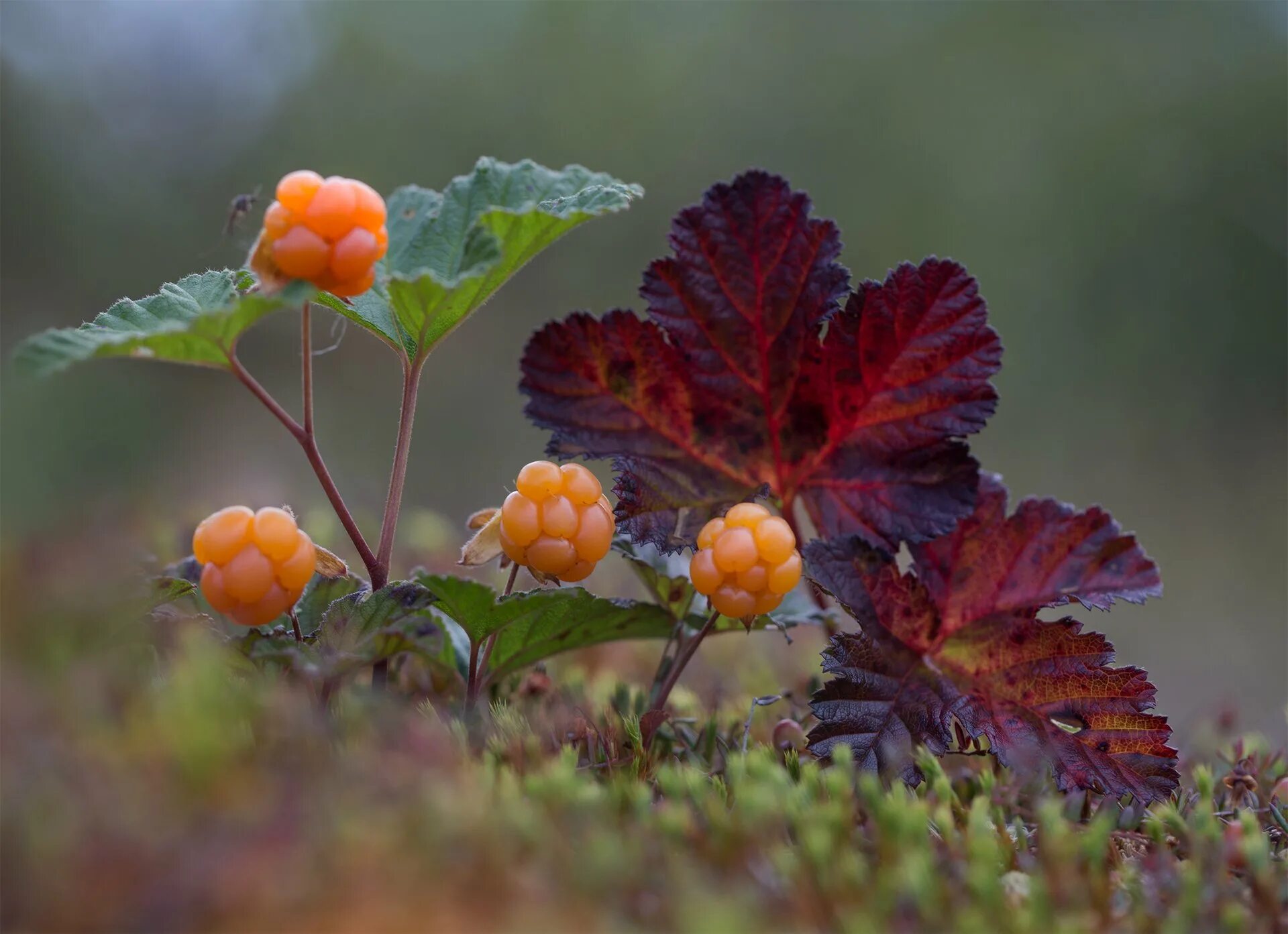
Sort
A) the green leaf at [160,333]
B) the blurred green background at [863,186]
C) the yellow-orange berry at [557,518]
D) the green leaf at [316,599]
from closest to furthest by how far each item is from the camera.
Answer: the green leaf at [160,333], the yellow-orange berry at [557,518], the green leaf at [316,599], the blurred green background at [863,186]

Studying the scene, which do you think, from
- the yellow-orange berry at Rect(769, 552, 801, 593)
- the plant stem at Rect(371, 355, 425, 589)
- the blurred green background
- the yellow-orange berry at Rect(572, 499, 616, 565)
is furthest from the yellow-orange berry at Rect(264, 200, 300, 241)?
the blurred green background

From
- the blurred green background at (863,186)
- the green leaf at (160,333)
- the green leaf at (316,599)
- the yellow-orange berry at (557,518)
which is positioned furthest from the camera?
the blurred green background at (863,186)

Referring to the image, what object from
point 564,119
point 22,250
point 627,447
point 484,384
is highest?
point 564,119

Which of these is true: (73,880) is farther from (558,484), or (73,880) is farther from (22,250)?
(22,250)

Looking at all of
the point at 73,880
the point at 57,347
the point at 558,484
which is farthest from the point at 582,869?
the point at 57,347

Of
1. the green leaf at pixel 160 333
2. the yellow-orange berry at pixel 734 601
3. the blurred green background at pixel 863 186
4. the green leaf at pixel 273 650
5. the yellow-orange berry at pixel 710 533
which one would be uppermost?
the blurred green background at pixel 863 186

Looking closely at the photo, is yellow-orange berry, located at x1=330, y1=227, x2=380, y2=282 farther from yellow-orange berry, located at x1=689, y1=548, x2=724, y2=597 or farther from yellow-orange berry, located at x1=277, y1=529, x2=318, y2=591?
yellow-orange berry, located at x1=689, y1=548, x2=724, y2=597

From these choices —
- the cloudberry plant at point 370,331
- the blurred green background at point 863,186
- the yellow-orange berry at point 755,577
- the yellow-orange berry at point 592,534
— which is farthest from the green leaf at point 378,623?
the blurred green background at point 863,186

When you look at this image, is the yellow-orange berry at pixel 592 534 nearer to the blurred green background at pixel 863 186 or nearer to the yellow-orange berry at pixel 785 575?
the yellow-orange berry at pixel 785 575
